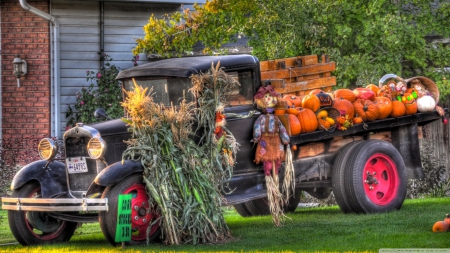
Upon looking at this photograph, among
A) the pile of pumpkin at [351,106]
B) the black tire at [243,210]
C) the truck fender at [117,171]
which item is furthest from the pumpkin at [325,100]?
the truck fender at [117,171]

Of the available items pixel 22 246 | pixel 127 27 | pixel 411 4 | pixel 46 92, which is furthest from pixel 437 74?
pixel 22 246

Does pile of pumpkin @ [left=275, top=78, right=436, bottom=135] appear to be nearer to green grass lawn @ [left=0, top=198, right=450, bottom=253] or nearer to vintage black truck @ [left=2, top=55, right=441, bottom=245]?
vintage black truck @ [left=2, top=55, right=441, bottom=245]

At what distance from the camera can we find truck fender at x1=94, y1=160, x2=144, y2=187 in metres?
8.44

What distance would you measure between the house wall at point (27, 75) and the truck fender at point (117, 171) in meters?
7.66

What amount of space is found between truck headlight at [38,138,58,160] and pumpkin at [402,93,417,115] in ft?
14.9

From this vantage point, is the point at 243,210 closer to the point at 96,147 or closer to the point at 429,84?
the point at 429,84

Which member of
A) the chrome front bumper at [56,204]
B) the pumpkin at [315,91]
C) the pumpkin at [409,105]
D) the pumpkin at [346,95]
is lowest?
the chrome front bumper at [56,204]

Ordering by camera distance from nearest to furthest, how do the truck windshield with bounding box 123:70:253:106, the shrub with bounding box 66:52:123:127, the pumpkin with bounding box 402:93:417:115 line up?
the truck windshield with bounding box 123:70:253:106, the pumpkin with bounding box 402:93:417:115, the shrub with bounding box 66:52:123:127

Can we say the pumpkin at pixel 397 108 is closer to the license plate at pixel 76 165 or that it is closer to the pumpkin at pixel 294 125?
the pumpkin at pixel 294 125

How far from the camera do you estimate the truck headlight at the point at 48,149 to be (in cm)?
948

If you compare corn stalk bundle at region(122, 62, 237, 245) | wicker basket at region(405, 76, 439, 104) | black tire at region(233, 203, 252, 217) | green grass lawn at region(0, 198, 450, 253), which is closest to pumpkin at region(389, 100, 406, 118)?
wicker basket at region(405, 76, 439, 104)

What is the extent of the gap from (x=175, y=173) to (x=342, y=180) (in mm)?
2576

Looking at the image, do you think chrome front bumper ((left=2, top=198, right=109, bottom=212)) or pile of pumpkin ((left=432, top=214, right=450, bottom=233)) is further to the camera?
pile of pumpkin ((left=432, top=214, right=450, bottom=233))

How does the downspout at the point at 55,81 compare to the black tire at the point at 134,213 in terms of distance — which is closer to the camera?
the black tire at the point at 134,213
